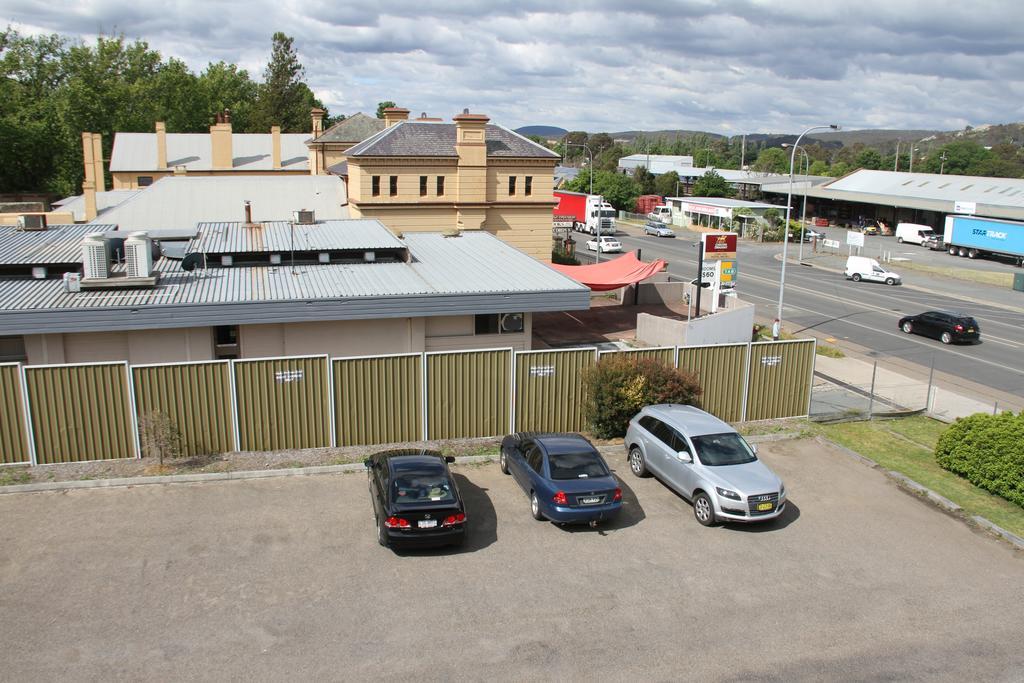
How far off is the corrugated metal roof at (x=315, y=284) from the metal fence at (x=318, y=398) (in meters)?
2.34

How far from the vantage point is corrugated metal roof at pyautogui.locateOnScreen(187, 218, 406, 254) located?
23797 millimetres

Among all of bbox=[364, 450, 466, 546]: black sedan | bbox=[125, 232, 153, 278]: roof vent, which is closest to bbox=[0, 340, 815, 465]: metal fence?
bbox=[125, 232, 153, 278]: roof vent

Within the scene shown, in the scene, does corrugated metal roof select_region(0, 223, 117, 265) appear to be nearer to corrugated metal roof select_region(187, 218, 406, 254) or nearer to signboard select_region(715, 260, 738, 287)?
corrugated metal roof select_region(187, 218, 406, 254)

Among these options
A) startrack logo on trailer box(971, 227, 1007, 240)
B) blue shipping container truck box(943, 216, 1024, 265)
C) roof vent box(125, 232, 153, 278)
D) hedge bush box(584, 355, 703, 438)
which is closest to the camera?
hedge bush box(584, 355, 703, 438)

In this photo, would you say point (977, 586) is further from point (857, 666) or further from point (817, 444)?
point (817, 444)

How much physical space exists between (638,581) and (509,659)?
3.16m

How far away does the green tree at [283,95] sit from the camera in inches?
4318

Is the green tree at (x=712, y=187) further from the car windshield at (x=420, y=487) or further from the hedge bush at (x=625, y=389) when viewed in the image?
the car windshield at (x=420, y=487)

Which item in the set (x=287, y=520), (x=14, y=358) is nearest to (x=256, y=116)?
(x=14, y=358)

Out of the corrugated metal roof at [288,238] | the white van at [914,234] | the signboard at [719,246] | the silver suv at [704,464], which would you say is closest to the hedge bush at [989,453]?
the silver suv at [704,464]

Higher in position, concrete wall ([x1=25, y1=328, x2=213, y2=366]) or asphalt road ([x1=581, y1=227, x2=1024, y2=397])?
concrete wall ([x1=25, y1=328, x2=213, y2=366])

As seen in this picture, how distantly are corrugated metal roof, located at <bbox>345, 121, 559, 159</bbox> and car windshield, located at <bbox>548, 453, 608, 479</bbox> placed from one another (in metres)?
29.1

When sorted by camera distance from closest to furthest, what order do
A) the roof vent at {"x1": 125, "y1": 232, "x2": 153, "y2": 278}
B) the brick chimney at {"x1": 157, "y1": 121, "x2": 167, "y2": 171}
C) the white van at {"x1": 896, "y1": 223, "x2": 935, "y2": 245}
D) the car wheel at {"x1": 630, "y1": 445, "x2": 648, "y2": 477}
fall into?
1. the car wheel at {"x1": 630, "y1": 445, "x2": 648, "y2": 477}
2. the roof vent at {"x1": 125, "y1": 232, "x2": 153, "y2": 278}
3. the brick chimney at {"x1": 157, "y1": 121, "x2": 167, "y2": 171}
4. the white van at {"x1": 896, "y1": 223, "x2": 935, "y2": 245}

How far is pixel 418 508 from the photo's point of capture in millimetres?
13547
